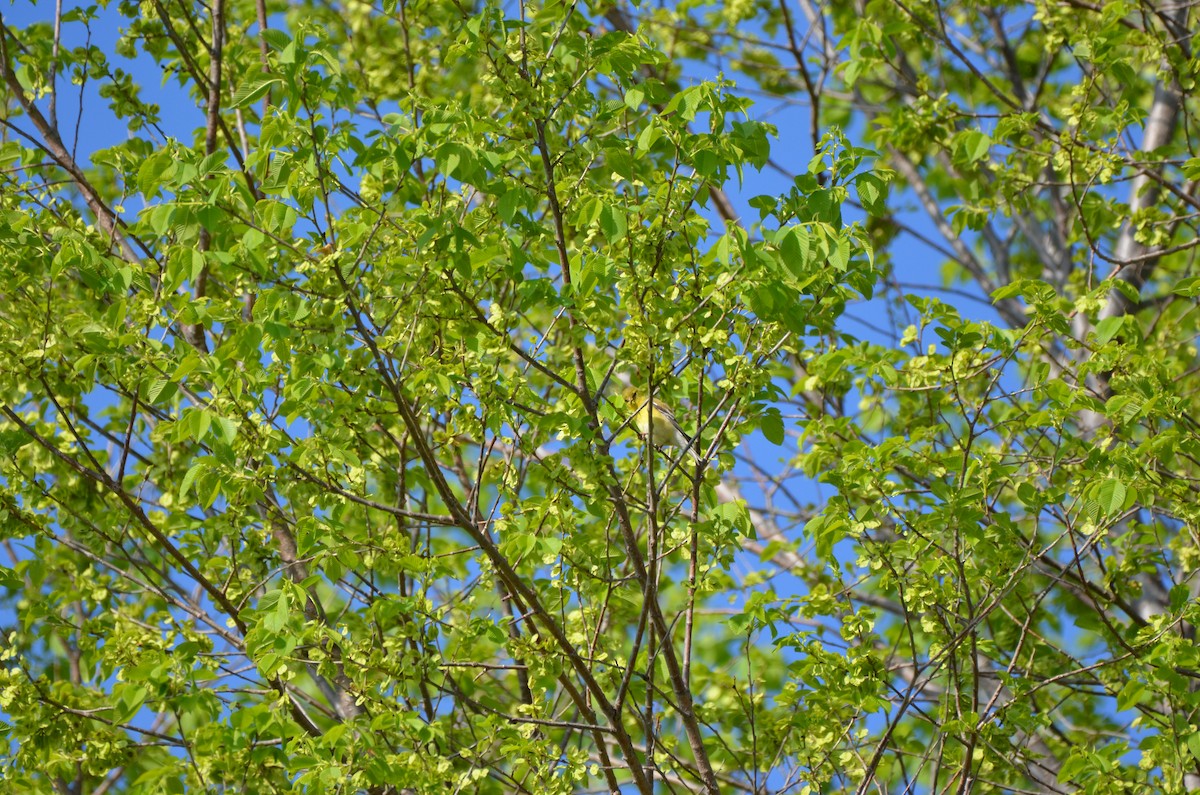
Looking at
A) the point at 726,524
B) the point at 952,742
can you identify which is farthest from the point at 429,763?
the point at 952,742

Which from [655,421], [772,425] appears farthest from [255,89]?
[655,421]

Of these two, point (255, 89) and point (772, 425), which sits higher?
point (255, 89)

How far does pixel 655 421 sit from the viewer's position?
5.70m

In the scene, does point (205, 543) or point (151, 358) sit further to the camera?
point (205, 543)

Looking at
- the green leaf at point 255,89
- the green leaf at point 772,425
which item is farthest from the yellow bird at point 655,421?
the green leaf at point 255,89

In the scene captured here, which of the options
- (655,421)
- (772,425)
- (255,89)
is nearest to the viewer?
(255,89)

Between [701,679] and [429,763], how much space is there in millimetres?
2963

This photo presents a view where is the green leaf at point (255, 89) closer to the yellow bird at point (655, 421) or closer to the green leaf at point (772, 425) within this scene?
the yellow bird at point (655, 421)

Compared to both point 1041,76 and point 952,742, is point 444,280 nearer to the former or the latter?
point 952,742

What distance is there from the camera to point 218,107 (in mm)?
5957

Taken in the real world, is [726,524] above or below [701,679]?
below

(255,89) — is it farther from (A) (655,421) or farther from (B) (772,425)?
(A) (655,421)

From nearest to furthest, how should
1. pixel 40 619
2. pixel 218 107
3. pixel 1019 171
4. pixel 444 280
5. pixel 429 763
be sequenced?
pixel 429 763 → pixel 444 280 → pixel 40 619 → pixel 218 107 → pixel 1019 171

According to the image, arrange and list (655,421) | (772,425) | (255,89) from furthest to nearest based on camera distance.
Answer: (655,421) < (772,425) < (255,89)
